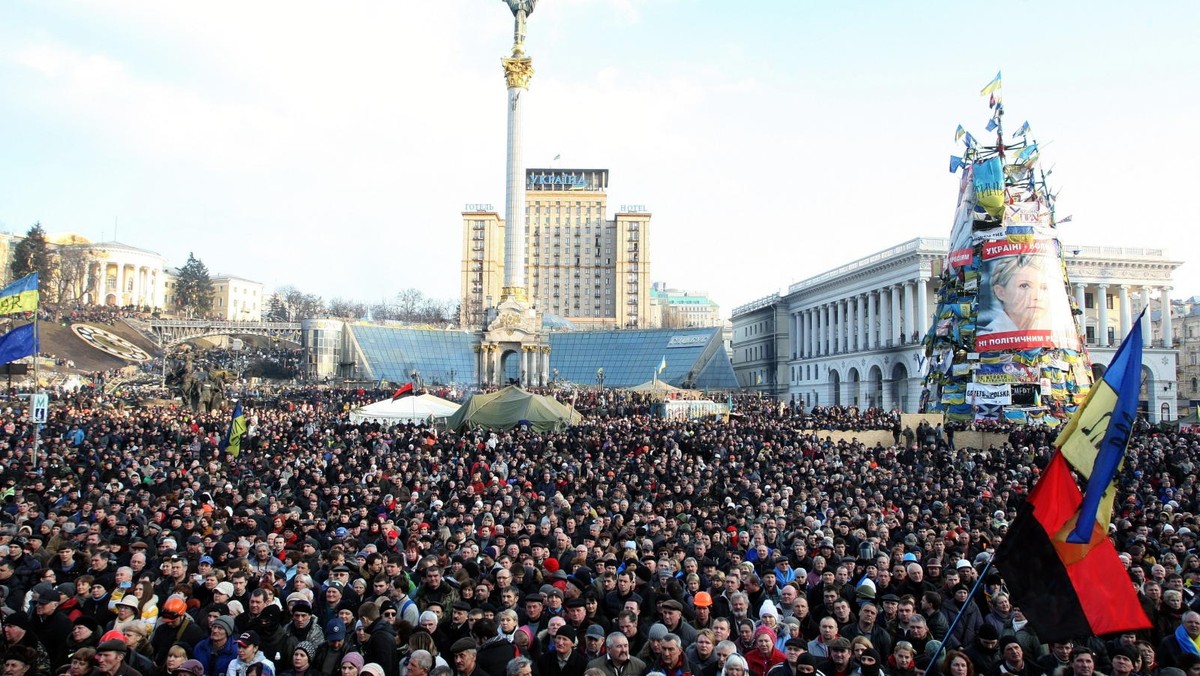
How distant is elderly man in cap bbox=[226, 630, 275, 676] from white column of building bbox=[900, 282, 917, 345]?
6132 cm

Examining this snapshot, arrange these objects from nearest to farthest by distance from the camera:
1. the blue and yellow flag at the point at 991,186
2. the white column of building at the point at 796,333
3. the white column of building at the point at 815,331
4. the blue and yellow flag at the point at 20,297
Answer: the blue and yellow flag at the point at 20,297
the blue and yellow flag at the point at 991,186
the white column of building at the point at 815,331
the white column of building at the point at 796,333

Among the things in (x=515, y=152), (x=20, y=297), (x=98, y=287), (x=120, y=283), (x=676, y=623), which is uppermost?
(x=515, y=152)

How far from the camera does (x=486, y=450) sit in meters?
23.5

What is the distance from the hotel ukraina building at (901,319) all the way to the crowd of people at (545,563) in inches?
1324

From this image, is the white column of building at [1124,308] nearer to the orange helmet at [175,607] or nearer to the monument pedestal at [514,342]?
the monument pedestal at [514,342]

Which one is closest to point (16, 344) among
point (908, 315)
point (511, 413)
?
point (511, 413)

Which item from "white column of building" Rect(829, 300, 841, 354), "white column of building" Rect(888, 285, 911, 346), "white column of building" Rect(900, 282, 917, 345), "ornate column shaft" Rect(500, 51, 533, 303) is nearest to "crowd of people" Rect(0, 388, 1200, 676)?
"white column of building" Rect(900, 282, 917, 345)

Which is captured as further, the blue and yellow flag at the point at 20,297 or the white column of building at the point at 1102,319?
the white column of building at the point at 1102,319

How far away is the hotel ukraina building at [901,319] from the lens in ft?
195

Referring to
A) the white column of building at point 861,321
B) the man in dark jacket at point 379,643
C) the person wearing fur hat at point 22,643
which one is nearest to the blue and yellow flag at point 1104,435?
the man in dark jacket at point 379,643

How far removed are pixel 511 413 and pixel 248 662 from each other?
22186 millimetres

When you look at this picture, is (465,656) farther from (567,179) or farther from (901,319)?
(567,179)

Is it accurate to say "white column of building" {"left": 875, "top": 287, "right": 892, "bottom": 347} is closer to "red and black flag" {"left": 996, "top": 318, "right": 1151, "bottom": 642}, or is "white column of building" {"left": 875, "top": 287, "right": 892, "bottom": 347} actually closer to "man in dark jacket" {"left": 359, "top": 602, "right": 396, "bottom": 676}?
"red and black flag" {"left": 996, "top": 318, "right": 1151, "bottom": 642}

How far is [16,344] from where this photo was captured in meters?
21.3
